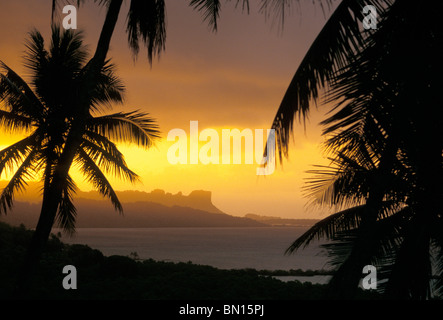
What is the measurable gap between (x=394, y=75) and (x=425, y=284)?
2.58m

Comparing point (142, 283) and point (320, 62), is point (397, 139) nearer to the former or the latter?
point (320, 62)

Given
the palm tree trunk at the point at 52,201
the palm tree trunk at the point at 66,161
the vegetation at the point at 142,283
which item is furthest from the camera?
the vegetation at the point at 142,283

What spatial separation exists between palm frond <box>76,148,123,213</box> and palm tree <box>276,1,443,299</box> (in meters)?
8.15

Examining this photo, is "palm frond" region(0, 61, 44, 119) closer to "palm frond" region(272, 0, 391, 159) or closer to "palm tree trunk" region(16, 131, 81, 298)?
"palm tree trunk" region(16, 131, 81, 298)

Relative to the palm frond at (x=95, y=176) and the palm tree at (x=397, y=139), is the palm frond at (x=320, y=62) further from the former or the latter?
the palm frond at (x=95, y=176)

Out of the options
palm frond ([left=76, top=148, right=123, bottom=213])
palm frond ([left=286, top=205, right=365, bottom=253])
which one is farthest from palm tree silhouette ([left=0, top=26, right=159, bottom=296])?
palm frond ([left=286, top=205, right=365, bottom=253])

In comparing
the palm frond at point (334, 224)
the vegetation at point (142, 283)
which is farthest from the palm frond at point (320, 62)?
the vegetation at point (142, 283)

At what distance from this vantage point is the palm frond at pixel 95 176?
12.8 meters

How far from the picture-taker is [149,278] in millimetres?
13797

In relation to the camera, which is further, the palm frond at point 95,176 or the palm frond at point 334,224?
the palm frond at point 95,176

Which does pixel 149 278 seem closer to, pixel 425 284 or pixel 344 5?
pixel 425 284

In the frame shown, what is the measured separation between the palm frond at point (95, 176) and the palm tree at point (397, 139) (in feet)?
26.7

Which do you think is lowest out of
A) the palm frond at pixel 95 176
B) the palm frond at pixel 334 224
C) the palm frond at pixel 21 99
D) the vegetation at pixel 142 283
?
the vegetation at pixel 142 283

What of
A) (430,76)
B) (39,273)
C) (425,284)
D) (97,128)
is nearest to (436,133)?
(430,76)
